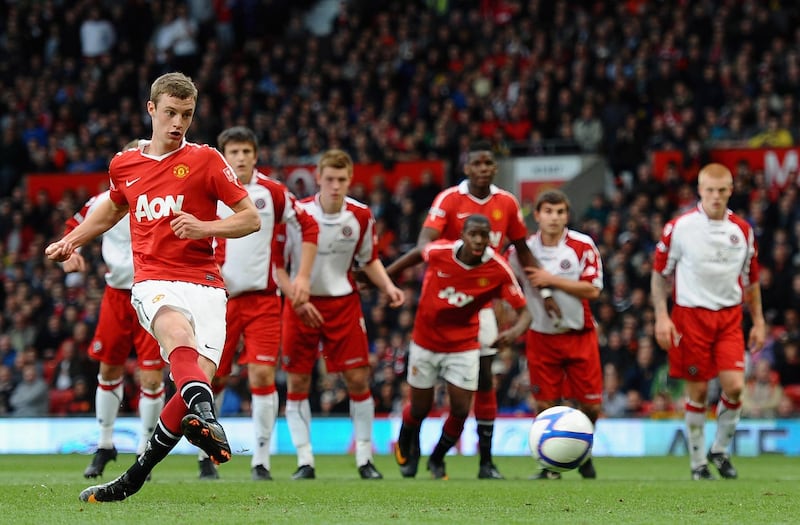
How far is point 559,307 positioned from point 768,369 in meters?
5.90

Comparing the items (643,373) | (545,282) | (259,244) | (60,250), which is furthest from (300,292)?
(643,373)

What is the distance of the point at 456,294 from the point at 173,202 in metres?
4.05

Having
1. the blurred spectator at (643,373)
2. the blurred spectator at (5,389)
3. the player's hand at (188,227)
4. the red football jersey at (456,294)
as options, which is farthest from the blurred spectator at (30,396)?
Result: the player's hand at (188,227)

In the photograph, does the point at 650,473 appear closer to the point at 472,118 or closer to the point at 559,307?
the point at 559,307

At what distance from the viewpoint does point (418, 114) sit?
24203mm

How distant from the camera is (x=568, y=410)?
931 cm

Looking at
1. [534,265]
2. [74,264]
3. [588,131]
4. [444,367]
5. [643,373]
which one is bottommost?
[643,373]

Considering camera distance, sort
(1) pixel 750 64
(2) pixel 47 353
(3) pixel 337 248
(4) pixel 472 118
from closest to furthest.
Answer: (3) pixel 337 248
(2) pixel 47 353
(1) pixel 750 64
(4) pixel 472 118

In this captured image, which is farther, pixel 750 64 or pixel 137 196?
pixel 750 64

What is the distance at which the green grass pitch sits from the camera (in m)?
6.78

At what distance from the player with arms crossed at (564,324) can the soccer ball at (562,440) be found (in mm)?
2613

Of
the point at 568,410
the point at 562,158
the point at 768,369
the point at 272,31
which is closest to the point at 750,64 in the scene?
the point at 562,158

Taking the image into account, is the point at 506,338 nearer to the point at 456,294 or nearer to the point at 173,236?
the point at 456,294

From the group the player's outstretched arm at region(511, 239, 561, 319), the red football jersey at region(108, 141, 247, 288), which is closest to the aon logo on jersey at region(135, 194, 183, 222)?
the red football jersey at region(108, 141, 247, 288)
